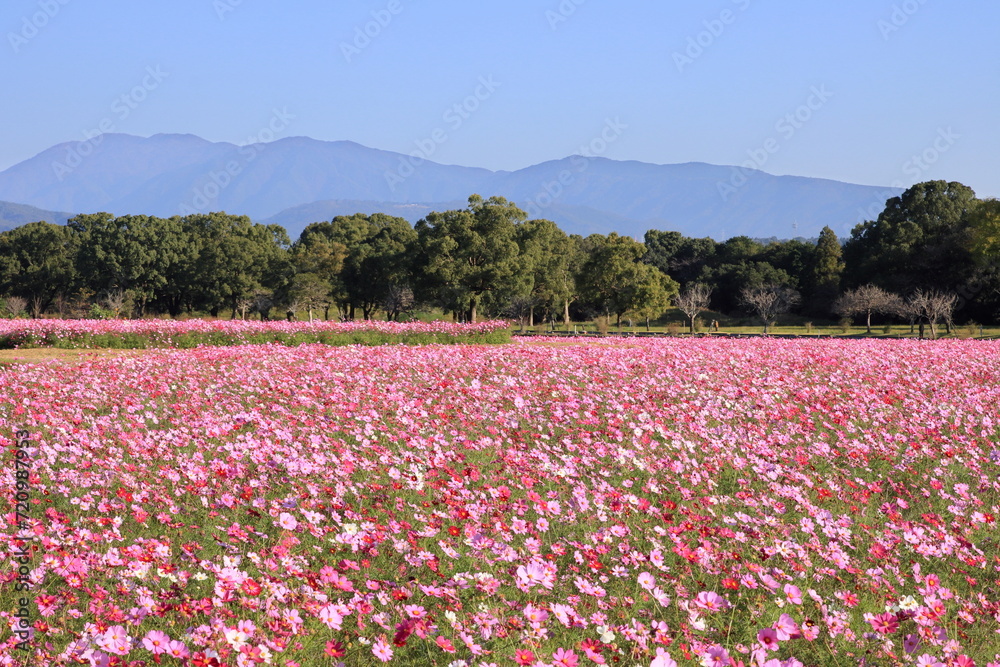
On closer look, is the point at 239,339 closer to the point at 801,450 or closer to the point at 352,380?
the point at 352,380

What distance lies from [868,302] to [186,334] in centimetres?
4497

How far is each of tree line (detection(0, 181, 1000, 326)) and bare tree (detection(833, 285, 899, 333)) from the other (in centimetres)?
18

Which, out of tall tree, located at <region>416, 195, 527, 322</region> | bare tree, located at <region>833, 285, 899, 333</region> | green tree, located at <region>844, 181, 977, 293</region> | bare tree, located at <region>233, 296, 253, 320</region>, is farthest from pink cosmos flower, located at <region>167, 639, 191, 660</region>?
bare tree, located at <region>233, 296, 253, 320</region>

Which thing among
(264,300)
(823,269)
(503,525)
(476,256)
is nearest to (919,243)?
(823,269)

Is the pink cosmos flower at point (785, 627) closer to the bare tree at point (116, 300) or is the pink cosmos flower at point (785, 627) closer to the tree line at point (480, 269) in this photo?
the tree line at point (480, 269)

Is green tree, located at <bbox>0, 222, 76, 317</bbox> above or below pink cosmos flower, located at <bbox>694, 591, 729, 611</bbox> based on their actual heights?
above

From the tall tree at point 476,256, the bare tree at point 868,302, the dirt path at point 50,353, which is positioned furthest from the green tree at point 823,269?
the dirt path at point 50,353

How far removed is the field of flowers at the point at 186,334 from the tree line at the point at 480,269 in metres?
18.7

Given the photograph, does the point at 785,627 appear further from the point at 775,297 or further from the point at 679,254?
the point at 679,254

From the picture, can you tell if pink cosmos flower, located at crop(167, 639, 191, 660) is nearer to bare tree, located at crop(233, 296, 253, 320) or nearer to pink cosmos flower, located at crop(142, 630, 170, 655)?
pink cosmos flower, located at crop(142, 630, 170, 655)

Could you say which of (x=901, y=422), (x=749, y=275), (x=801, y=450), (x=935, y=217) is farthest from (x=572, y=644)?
(x=749, y=275)

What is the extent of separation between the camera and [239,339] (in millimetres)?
23859

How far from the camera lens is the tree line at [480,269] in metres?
46.5

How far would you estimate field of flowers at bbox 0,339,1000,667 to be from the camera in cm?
346
